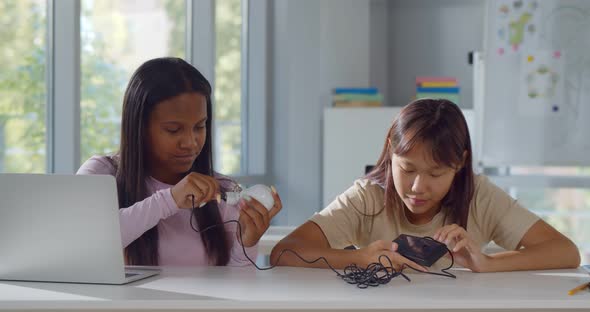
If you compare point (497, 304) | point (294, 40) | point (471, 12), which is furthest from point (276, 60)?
point (497, 304)

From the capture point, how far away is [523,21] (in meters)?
4.64

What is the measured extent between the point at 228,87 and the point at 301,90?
16.9 inches

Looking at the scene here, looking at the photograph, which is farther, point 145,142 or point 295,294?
point 145,142

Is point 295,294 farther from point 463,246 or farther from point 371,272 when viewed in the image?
point 463,246

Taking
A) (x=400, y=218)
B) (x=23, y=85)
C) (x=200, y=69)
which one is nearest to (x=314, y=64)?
(x=200, y=69)

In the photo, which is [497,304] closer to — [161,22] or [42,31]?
[42,31]

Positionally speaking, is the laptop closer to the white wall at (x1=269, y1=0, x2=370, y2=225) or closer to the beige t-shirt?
the beige t-shirt

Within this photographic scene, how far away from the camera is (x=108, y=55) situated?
13.0ft

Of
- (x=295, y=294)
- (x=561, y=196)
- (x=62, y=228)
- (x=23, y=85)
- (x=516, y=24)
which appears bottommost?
(x=561, y=196)

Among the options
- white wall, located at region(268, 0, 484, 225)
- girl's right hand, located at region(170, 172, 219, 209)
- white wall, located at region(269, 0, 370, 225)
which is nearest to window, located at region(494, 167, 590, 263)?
white wall, located at region(268, 0, 484, 225)

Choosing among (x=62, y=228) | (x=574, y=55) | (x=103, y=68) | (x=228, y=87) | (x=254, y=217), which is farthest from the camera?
(x=228, y=87)

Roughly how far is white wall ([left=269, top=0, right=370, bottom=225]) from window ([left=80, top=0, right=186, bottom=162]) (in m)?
0.85

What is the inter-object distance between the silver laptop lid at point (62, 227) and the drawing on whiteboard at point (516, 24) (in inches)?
136

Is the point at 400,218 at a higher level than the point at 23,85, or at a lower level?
lower
